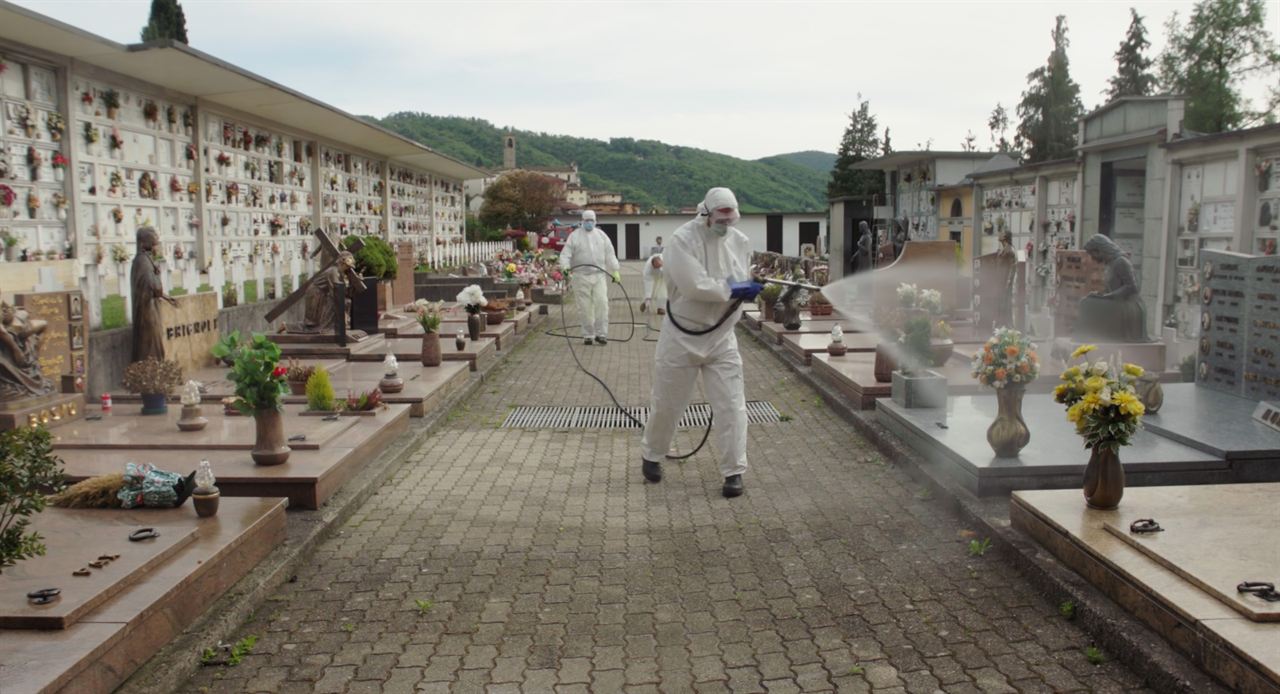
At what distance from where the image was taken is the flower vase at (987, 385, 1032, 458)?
6031 millimetres

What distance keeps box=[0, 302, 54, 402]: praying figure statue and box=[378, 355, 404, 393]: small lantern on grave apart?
8.67ft

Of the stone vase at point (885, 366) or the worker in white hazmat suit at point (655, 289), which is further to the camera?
the worker in white hazmat suit at point (655, 289)

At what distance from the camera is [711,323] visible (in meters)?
6.61

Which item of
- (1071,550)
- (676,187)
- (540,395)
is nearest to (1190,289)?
(540,395)

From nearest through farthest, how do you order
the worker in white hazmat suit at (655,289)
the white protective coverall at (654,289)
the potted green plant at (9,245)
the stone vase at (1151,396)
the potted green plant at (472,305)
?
the stone vase at (1151,396)
the potted green plant at (9,245)
the potted green plant at (472,305)
the worker in white hazmat suit at (655,289)
the white protective coverall at (654,289)

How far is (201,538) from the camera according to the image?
465cm

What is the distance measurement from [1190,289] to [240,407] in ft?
38.7

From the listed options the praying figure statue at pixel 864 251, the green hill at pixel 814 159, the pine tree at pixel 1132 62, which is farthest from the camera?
the green hill at pixel 814 159

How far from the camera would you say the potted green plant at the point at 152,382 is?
25.6ft

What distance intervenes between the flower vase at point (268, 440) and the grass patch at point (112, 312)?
16.0 ft

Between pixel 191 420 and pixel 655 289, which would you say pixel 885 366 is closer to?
pixel 191 420

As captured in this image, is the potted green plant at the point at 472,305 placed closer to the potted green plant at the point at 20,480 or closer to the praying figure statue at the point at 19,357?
the praying figure statue at the point at 19,357

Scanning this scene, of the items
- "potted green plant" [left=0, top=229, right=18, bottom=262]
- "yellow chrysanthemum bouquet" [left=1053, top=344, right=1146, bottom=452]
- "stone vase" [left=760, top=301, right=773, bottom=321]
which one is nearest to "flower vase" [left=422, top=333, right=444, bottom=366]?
"potted green plant" [left=0, top=229, right=18, bottom=262]

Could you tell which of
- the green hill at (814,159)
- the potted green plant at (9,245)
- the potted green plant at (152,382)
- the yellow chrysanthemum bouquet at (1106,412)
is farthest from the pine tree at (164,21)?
the green hill at (814,159)
